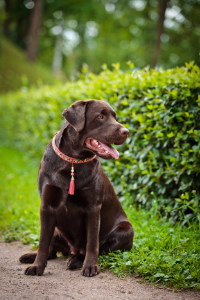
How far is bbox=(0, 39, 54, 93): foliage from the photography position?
21500 mm

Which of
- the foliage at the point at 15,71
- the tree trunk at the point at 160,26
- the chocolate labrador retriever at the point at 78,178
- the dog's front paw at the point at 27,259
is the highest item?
the tree trunk at the point at 160,26

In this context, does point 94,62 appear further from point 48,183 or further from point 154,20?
point 48,183

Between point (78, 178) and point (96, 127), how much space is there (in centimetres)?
52

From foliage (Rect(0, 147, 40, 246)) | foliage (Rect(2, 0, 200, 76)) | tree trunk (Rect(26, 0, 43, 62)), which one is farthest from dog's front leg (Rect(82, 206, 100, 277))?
tree trunk (Rect(26, 0, 43, 62))

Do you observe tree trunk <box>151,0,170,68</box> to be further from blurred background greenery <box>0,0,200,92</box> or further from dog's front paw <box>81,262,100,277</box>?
dog's front paw <box>81,262,100,277</box>

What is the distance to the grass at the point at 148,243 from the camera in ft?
8.61

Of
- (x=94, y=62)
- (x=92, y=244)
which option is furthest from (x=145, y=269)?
(x=94, y=62)

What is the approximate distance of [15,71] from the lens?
22578 mm

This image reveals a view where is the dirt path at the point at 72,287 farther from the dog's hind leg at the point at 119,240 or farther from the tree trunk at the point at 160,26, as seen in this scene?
the tree trunk at the point at 160,26

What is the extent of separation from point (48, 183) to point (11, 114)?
9.76 metres

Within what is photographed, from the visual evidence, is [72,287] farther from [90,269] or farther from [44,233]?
[44,233]

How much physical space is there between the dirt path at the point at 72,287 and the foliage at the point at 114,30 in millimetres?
20927

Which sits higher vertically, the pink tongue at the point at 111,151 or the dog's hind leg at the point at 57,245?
the pink tongue at the point at 111,151

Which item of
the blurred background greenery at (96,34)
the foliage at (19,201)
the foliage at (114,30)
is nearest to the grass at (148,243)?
the foliage at (19,201)
